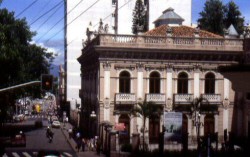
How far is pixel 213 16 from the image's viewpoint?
8075 centimetres

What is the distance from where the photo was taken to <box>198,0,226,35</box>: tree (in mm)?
79688

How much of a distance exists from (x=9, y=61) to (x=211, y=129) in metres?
20.7

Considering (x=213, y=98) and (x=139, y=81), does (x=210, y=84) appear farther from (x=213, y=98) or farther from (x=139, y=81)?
(x=139, y=81)

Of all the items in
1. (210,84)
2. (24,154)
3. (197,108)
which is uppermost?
(210,84)

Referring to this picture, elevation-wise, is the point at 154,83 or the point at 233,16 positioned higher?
the point at 233,16

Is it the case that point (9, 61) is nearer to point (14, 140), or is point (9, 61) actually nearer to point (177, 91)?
point (14, 140)

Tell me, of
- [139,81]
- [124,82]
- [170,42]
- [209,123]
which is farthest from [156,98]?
[209,123]

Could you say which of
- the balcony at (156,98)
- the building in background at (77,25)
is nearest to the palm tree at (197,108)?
the balcony at (156,98)

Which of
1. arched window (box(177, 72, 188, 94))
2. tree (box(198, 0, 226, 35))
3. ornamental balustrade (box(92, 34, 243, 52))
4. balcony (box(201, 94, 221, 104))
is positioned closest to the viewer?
Answer: ornamental balustrade (box(92, 34, 243, 52))

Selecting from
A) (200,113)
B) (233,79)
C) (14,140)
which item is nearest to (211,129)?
(200,113)

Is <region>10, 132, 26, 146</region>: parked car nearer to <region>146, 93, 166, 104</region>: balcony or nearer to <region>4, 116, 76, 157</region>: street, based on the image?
<region>4, 116, 76, 157</region>: street

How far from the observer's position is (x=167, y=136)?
3503 centimetres

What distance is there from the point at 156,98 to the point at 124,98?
10.2 feet

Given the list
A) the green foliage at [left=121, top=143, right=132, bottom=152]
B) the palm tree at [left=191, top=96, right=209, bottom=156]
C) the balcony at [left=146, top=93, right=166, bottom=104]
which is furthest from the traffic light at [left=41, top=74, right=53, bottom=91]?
the balcony at [left=146, top=93, right=166, bottom=104]
